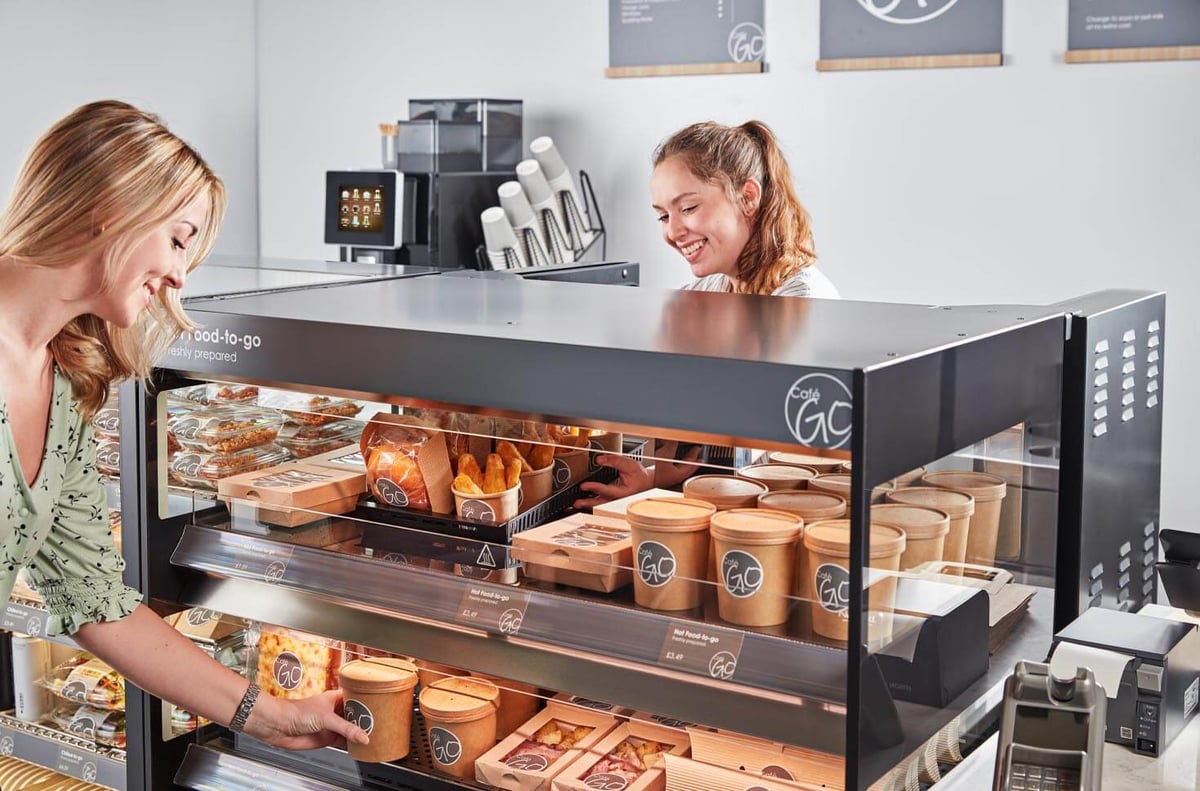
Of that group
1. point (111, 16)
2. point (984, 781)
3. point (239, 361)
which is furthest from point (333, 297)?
point (111, 16)

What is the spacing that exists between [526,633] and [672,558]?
0.62 ft

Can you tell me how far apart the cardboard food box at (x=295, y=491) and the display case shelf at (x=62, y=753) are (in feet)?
1.59

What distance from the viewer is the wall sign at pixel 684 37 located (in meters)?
4.55

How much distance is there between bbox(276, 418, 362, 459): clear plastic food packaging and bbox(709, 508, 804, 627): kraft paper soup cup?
69cm

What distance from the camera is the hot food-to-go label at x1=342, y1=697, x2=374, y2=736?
1678 millimetres

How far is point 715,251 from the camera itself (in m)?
2.69

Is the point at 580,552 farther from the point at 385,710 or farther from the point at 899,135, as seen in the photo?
the point at 899,135

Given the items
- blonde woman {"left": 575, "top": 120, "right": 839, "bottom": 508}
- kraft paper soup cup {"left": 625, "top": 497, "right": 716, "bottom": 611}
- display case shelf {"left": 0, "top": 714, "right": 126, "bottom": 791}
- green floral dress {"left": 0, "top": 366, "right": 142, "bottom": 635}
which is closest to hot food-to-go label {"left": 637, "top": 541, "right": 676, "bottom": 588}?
kraft paper soup cup {"left": 625, "top": 497, "right": 716, "bottom": 611}

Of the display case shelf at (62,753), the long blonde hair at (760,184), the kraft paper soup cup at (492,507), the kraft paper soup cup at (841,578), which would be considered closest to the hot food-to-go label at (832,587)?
the kraft paper soup cup at (841,578)

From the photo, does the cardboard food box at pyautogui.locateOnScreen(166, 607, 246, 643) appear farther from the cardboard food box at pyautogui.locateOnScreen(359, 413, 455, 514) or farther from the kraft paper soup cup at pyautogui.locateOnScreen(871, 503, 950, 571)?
the kraft paper soup cup at pyautogui.locateOnScreen(871, 503, 950, 571)

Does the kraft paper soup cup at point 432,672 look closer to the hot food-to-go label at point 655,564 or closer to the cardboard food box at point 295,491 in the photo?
the cardboard food box at point 295,491

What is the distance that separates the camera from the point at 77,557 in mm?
1644

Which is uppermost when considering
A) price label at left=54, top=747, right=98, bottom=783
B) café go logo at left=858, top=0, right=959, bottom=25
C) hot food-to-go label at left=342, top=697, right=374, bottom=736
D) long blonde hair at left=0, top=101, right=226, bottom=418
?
café go logo at left=858, top=0, right=959, bottom=25

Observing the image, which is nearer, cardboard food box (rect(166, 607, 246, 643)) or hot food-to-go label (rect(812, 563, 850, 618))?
hot food-to-go label (rect(812, 563, 850, 618))
